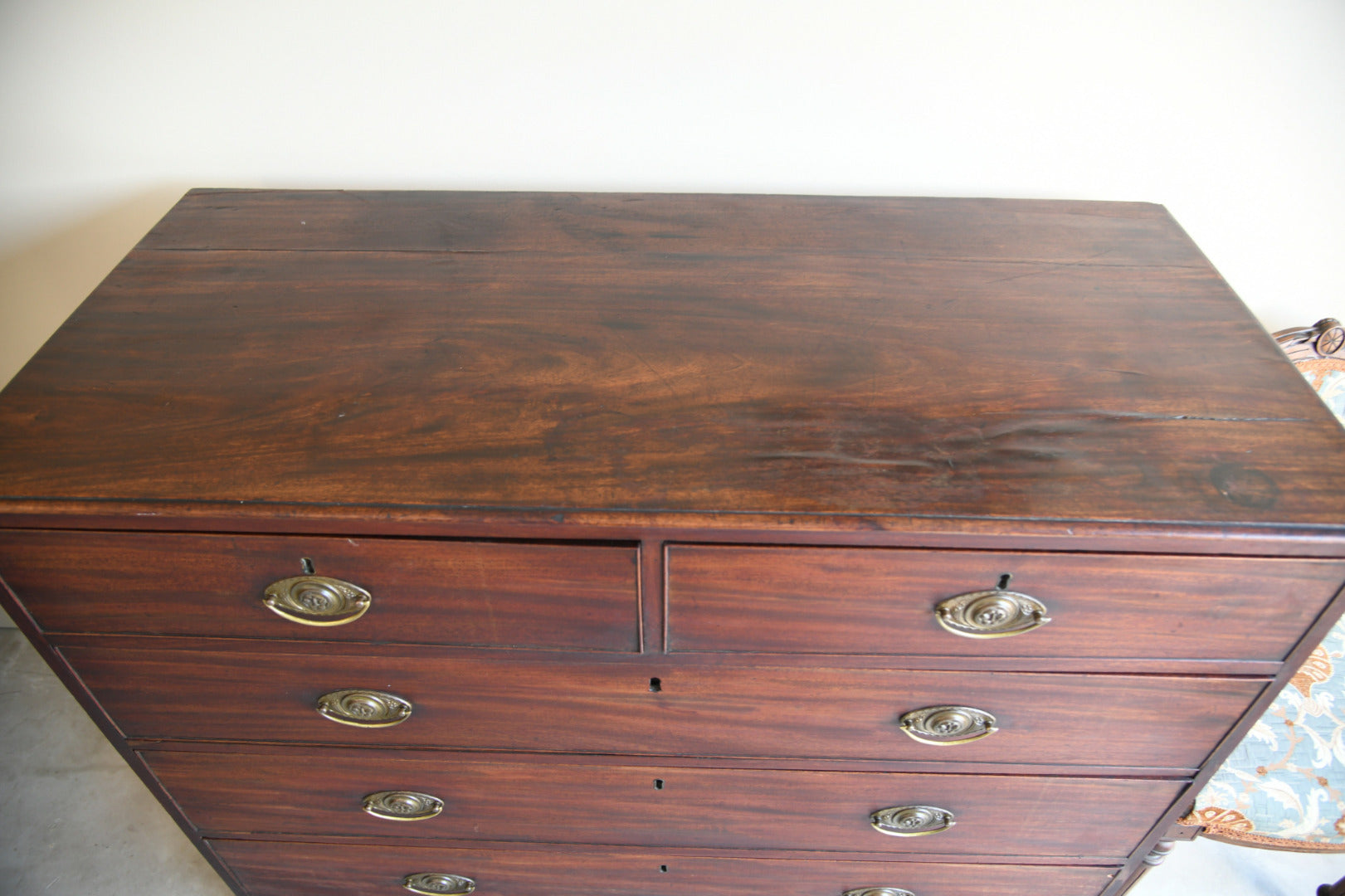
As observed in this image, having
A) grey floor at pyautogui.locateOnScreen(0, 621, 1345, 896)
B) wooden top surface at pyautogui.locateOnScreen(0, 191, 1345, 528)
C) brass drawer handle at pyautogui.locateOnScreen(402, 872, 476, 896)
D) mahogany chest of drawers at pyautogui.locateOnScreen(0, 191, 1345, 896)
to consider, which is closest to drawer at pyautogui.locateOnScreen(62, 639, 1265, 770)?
mahogany chest of drawers at pyautogui.locateOnScreen(0, 191, 1345, 896)

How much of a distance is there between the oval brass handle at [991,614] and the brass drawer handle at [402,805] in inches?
26.9

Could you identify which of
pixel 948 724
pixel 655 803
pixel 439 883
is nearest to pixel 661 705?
pixel 655 803

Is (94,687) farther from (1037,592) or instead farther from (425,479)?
(1037,592)

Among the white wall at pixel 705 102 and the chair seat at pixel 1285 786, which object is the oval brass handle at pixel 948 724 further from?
the white wall at pixel 705 102

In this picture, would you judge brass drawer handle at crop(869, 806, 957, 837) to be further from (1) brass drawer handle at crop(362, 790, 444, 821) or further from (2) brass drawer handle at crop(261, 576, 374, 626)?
(2) brass drawer handle at crop(261, 576, 374, 626)

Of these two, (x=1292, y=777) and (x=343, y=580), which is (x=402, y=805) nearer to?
(x=343, y=580)

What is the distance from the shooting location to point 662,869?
112cm

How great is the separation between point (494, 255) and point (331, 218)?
24 cm

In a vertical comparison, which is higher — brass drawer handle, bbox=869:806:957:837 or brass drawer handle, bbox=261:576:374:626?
brass drawer handle, bbox=261:576:374:626

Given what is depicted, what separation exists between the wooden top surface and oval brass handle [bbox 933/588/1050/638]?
11 centimetres

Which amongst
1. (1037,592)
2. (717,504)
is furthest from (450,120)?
(1037,592)

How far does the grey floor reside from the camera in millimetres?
1353

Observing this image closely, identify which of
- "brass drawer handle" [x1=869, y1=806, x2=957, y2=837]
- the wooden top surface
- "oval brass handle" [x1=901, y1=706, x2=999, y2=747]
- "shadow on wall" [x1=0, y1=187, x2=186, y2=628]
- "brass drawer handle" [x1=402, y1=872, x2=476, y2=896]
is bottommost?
"brass drawer handle" [x1=402, y1=872, x2=476, y2=896]

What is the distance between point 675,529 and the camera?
0.70m
